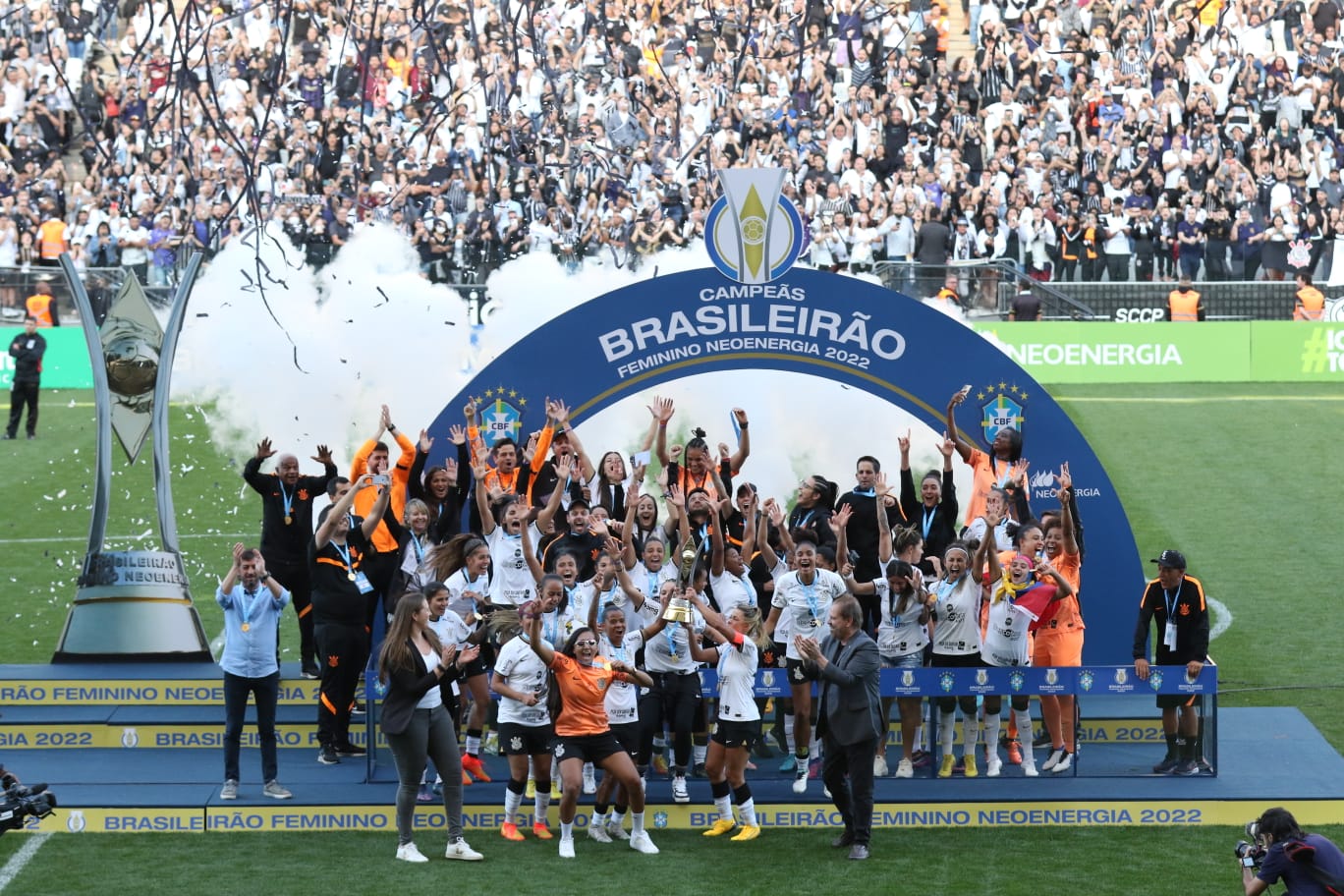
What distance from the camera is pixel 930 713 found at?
41.0 feet

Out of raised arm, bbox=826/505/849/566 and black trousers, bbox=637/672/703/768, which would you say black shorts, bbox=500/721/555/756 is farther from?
raised arm, bbox=826/505/849/566

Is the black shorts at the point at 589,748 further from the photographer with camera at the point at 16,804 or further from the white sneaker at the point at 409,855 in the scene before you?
the photographer with camera at the point at 16,804

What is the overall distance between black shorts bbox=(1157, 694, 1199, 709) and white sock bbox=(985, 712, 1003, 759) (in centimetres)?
104

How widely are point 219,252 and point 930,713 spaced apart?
49.9 feet

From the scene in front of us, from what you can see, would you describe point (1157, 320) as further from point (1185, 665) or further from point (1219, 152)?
point (1185, 665)

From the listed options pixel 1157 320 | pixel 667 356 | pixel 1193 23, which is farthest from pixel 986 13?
pixel 667 356

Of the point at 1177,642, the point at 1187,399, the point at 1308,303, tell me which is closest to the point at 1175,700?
the point at 1177,642

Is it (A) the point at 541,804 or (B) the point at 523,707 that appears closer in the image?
(B) the point at 523,707

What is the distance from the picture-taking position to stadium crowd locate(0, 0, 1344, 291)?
90.2ft

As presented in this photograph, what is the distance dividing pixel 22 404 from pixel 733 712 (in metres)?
16.2

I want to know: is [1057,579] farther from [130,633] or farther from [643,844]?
[130,633]

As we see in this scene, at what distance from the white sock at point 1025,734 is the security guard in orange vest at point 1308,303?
16.8 meters

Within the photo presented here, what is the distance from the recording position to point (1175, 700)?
12.3 metres

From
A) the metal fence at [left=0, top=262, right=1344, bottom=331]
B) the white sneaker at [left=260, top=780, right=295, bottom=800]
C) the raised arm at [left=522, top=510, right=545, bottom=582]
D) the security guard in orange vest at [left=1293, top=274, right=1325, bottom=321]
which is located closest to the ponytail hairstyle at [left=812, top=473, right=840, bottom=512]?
the raised arm at [left=522, top=510, right=545, bottom=582]
